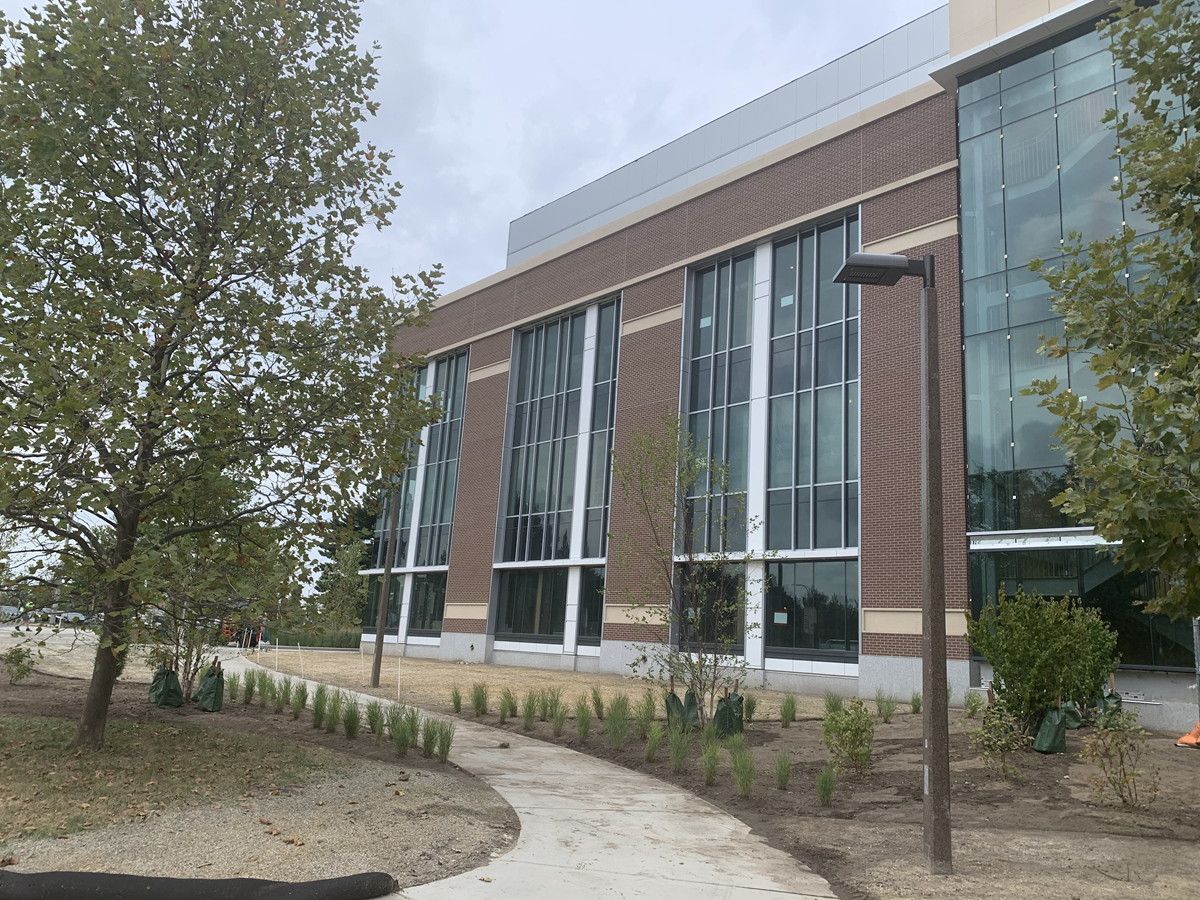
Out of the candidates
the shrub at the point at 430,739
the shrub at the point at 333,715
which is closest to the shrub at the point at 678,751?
the shrub at the point at 430,739

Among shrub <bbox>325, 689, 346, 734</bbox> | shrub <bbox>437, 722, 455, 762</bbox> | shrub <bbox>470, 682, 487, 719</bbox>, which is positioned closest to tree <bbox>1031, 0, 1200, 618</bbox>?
shrub <bbox>437, 722, 455, 762</bbox>

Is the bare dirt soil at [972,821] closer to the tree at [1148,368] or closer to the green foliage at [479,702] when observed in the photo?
the green foliage at [479,702]

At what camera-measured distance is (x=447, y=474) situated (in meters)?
40.3

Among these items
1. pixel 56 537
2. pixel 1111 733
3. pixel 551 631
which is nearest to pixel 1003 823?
pixel 1111 733

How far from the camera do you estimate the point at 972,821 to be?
875cm

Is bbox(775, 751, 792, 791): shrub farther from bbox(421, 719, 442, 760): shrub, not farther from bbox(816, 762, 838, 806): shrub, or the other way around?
bbox(421, 719, 442, 760): shrub

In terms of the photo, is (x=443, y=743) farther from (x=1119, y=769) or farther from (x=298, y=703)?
(x=1119, y=769)

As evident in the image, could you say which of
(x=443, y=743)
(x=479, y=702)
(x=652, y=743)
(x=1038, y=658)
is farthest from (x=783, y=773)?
(x=479, y=702)

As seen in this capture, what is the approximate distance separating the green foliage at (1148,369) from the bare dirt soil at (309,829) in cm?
558

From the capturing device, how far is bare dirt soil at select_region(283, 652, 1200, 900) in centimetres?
661

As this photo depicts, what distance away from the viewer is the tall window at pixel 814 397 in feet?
81.4

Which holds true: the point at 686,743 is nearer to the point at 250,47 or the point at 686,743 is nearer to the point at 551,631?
the point at 250,47

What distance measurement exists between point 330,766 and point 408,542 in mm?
32528

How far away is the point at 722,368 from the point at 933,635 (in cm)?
2225
